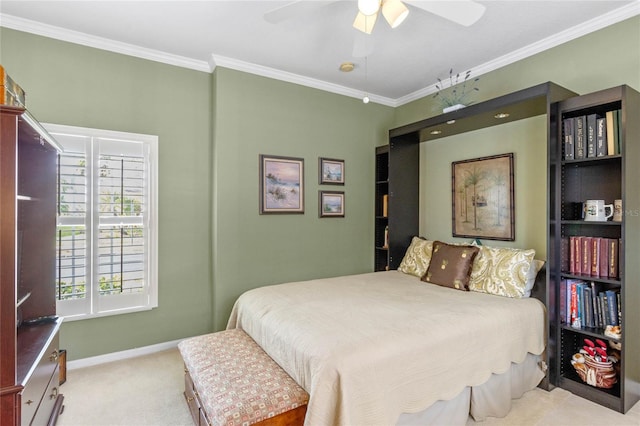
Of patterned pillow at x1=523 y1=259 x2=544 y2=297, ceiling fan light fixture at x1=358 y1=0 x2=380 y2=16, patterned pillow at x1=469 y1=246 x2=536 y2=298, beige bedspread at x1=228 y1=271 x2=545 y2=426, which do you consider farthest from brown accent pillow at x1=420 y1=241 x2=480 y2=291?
ceiling fan light fixture at x1=358 y1=0 x2=380 y2=16

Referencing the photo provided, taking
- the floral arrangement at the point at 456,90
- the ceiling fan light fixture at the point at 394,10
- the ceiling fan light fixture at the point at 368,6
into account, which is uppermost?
the floral arrangement at the point at 456,90

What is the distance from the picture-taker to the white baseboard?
284 cm

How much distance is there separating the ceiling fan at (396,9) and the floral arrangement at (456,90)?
1561 mm

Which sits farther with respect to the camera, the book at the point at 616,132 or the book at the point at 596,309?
the book at the point at 596,309

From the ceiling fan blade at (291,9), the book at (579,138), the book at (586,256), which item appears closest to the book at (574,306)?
the book at (586,256)

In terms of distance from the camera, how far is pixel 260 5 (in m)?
2.41

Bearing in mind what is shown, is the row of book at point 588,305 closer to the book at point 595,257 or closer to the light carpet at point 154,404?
the book at point 595,257

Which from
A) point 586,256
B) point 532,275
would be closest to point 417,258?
point 532,275

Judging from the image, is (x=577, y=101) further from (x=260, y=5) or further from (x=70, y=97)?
(x=70, y=97)

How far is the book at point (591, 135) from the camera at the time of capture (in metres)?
2.32

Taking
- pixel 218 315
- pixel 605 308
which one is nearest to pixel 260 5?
pixel 218 315

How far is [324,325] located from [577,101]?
7.76ft

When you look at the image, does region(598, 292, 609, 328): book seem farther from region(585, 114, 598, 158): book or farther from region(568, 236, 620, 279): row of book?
region(585, 114, 598, 158): book

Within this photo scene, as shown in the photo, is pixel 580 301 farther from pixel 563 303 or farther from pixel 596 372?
pixel 596 372
